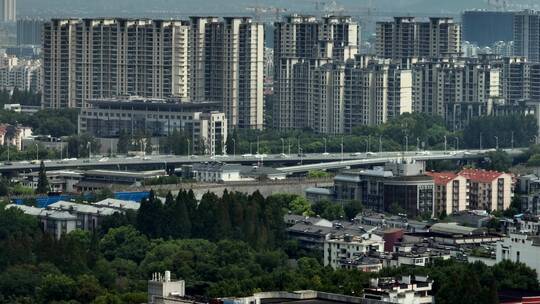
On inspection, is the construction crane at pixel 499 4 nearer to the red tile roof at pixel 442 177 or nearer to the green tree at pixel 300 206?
the red tile roof at pixel 442 177

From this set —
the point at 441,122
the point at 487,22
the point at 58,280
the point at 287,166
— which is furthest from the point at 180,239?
the point at 487,22

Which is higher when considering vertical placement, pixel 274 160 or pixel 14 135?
pixel 14 135

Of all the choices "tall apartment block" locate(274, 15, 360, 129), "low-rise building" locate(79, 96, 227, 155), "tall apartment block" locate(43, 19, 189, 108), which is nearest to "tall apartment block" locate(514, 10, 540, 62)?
"tall apartment block" locate(274, 15, 360, 129)

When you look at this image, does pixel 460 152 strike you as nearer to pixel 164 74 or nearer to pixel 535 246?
pixel 164 74

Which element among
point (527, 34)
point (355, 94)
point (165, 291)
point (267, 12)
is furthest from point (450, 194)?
point (267, 12)

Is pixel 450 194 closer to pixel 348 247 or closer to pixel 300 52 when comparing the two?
pixel 348 247

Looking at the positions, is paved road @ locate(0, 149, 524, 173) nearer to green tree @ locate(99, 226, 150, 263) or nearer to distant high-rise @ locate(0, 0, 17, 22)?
green tree @ locate(99, 226, 150, 263)

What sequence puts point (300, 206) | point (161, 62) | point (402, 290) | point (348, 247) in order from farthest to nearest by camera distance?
1. point (161, 62)
2. point (300, 206)
3. point (348, 247)
4. point (402, 290)
